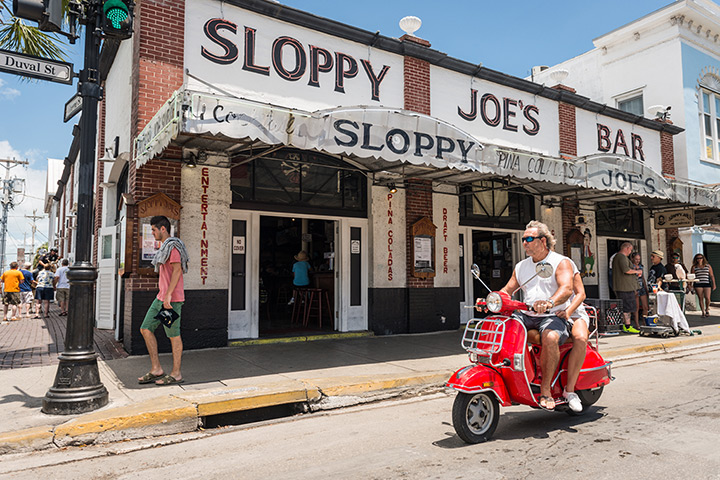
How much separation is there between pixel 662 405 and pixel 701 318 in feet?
35.8

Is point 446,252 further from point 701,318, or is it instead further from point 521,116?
point 701,318

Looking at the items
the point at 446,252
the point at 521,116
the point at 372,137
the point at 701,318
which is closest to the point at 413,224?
the point at 446,252

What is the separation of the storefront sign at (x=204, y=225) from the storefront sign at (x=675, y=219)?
1335cm

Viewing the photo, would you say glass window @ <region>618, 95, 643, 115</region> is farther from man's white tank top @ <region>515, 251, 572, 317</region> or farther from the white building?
man's white tank top @ <region>515, 251, 572, 317</region>

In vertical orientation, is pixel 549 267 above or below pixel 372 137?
below

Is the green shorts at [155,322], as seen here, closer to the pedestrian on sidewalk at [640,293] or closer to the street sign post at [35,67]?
the street sign post at [35,67]

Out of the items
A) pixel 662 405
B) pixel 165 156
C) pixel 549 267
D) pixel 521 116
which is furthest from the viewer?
pixel 521 116

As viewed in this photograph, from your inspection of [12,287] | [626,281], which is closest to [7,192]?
[12,287]

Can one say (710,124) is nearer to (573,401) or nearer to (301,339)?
(301,339)

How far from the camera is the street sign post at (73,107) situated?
5.91 metres

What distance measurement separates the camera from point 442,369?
7.24 metres

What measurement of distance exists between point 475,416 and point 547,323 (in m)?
1.07

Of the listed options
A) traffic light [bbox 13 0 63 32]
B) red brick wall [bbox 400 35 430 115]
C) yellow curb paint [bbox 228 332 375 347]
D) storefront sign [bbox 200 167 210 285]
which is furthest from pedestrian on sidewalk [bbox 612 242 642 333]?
traffic light [bbox 13 0 63 32]

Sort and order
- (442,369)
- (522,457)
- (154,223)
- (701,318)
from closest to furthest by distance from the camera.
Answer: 1. (522,457)
2. (154,223)
3. (442,369)
4. (701,318)
